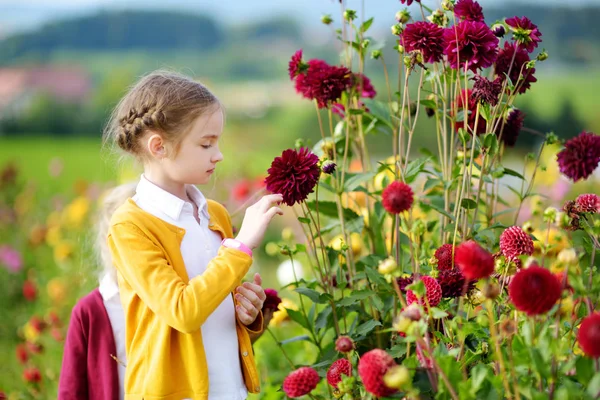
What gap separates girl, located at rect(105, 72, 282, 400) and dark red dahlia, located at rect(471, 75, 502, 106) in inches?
15.7

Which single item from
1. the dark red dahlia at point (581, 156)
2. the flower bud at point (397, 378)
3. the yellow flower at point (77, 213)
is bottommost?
the yellow flower at point (77, 213)

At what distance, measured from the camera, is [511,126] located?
138cm

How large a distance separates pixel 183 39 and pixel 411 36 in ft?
15.0

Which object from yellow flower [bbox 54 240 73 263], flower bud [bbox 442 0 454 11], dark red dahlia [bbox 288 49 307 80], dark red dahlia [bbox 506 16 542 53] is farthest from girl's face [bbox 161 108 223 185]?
yellow flower [bbox 54 240 73 263]

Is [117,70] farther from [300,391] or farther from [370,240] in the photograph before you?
[300,391]

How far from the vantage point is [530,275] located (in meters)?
0.79

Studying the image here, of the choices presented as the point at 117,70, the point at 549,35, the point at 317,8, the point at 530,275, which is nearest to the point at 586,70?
the point at 549,35

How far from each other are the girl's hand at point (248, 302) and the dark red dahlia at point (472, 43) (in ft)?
1.83

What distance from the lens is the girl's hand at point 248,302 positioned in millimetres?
1224

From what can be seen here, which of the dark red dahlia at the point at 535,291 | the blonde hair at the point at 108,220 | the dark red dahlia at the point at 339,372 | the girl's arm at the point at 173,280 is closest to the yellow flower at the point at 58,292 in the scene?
the blonde hair at the point at 108,220

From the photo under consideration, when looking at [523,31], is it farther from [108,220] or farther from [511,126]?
[108,220]

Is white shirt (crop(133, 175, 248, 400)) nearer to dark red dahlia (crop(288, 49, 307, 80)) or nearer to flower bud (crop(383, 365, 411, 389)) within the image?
dark red dahlia (crop(288, 49, 307, 80))

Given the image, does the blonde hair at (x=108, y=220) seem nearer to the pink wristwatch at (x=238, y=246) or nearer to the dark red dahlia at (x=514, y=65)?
the pink wristwatch at (x=238, y=246)

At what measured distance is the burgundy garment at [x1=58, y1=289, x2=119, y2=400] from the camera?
4.52 ft
